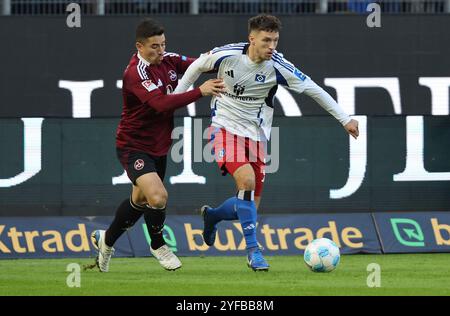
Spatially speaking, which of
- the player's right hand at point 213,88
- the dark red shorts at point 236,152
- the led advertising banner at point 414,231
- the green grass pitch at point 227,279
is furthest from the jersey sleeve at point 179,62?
the led advertising banner at point 414,231

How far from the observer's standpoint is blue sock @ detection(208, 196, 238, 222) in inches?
458

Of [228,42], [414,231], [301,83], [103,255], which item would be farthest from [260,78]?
[228,42]

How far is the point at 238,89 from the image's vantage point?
38.2ft

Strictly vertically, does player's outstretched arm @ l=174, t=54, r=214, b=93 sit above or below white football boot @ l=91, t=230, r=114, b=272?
above

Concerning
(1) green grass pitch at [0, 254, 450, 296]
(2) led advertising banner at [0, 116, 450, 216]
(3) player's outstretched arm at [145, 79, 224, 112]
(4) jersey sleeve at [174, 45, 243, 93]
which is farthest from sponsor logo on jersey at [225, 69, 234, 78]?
(2) led advertising banner at [0, 116, 450, 216]

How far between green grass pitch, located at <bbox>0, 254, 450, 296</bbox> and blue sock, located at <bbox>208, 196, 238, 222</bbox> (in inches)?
22.1

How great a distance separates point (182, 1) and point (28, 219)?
17.4 ft

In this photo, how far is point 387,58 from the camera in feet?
61.1

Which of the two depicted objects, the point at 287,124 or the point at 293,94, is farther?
the point at 293,94

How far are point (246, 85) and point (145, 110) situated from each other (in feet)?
3.35

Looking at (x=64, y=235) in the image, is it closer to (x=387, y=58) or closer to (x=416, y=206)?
(x=416, y=206)

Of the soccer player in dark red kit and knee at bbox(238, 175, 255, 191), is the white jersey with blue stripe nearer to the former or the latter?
the soccer player in dark red kit

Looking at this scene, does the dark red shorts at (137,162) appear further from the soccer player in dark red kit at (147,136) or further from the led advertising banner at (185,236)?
the led advertising banner at (185,236)
